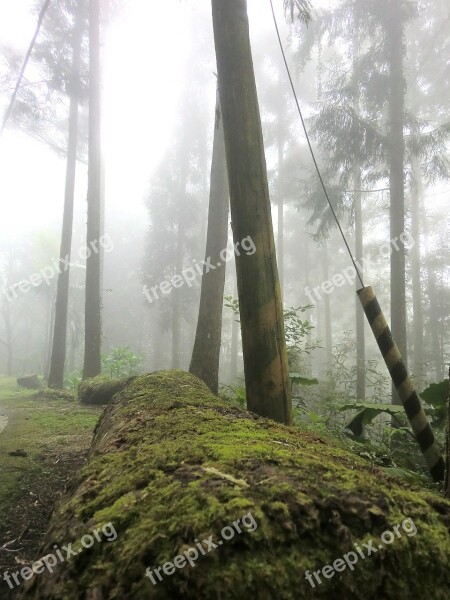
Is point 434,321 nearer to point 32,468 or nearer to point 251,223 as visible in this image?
point 251,223

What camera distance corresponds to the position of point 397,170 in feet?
31.8

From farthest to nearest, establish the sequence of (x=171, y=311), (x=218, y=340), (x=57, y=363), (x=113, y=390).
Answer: (x=171, y=311), (x=57, y=363), (x=113, y=390), (x=218, y=340)

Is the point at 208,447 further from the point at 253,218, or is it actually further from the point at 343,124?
the point at 343,124

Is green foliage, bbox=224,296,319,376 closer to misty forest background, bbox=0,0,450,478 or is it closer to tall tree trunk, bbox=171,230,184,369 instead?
misty forest background, bbox=0,0,450,478

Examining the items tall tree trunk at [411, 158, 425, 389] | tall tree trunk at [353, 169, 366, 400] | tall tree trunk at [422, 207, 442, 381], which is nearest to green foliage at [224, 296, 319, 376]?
tall tree trunk at [353, 169, 366, 400]

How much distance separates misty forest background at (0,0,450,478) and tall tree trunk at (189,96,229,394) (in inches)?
17.9

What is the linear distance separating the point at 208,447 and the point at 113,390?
714 centimetres

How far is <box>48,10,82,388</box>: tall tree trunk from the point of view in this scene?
40.2ft

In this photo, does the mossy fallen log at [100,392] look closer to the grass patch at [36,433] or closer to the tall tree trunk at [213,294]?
the grass patch at [36,433]

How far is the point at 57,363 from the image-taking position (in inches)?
485

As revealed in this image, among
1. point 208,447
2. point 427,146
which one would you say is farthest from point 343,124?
point 208,447

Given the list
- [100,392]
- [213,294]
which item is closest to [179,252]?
[100,392]

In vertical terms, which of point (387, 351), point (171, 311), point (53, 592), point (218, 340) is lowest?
point (53, 592)

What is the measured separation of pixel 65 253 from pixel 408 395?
1242 cm
